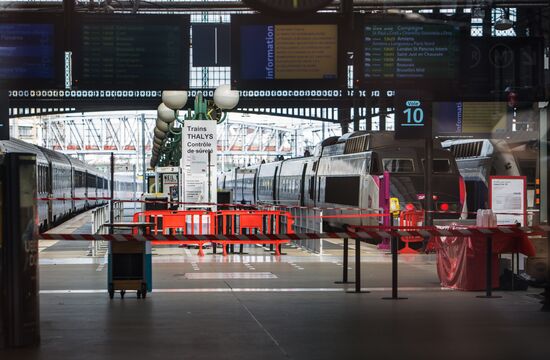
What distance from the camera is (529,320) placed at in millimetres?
11484

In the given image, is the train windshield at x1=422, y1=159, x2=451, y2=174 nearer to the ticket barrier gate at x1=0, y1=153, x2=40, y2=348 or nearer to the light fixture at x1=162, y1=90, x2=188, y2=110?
the light fixture at x1=162, y1=90, x2=188, y2=110

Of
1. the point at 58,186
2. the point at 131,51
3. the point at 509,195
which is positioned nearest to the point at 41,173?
the point at 58,186

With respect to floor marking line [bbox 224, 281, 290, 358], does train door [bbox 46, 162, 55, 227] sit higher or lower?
higher

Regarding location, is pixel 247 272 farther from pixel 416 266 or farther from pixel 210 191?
pixel 210 191

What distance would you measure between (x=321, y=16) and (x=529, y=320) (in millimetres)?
4112

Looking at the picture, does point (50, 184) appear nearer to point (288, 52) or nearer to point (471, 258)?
point (471, 258)

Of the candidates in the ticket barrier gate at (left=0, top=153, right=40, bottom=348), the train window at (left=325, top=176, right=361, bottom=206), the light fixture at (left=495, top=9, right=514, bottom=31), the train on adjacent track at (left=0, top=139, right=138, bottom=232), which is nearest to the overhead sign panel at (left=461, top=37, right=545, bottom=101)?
the light fixture at (left=495, top=9, right=514, bottom=31)

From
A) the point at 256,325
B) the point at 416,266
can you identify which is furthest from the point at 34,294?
the point at 416,266

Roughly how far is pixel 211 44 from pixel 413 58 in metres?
2.37

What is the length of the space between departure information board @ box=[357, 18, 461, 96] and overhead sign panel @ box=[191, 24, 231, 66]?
5.28 ft

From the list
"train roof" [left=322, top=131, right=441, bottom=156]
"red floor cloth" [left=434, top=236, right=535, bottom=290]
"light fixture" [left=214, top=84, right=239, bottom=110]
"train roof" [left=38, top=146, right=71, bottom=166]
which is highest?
"light fixture" [left=214, top=84, right=239, bottom=110]

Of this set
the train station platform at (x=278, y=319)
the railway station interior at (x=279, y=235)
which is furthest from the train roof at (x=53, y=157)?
the train station platform at (x=278, y=319)

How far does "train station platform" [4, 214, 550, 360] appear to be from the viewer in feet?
30.5

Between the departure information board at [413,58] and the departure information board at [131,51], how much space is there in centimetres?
Result: 208
